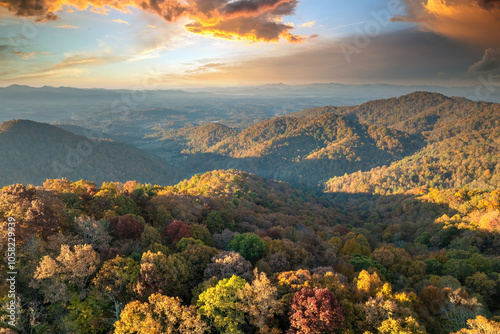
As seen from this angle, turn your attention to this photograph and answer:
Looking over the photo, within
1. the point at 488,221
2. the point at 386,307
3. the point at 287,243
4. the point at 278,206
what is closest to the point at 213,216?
the point at 287,243

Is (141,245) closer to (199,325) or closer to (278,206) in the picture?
(199,325)

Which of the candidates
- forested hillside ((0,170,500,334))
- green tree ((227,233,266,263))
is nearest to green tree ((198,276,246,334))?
forested hillside ((0,170,500,334))

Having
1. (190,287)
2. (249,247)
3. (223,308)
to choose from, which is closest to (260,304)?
(223,308)

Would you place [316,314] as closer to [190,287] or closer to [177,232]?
[190,287]

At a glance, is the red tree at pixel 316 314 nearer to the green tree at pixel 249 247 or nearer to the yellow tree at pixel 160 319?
the yellow tree at pixel 160 319

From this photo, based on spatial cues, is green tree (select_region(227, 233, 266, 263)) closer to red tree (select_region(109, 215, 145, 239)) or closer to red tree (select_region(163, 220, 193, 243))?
red tree (select_region(163, 220, 193, 243))

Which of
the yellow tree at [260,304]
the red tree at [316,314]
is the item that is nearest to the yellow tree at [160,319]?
the yellow tree at [260,304]

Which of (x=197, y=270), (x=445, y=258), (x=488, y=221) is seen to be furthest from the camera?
(x=488, y=221)
